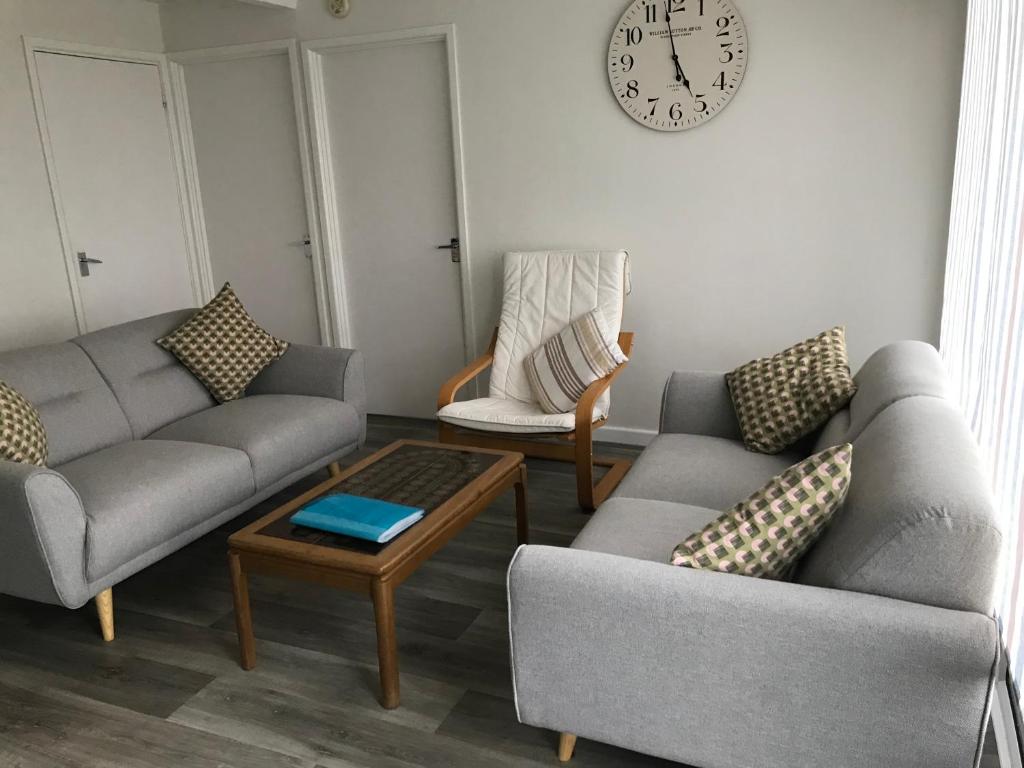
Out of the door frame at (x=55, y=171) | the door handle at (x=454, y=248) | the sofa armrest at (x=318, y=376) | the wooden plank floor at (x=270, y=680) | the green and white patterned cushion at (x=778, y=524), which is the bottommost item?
the wooden plank floor at (x=270, y=680)

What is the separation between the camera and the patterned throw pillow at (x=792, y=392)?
8.49 ft

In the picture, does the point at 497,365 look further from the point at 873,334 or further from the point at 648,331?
the point at 873,334

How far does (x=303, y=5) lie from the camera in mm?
4324

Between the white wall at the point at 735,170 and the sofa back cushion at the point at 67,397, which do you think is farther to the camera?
the white wall at the point at 735,170

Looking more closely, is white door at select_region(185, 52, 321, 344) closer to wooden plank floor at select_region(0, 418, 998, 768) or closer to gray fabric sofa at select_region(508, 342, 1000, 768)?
wooden plank floor at select_region(0, 418, 998, 768)

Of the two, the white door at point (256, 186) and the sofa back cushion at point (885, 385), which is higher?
the white door at point (256, 186)

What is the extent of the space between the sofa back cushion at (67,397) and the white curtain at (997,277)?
9.65ft

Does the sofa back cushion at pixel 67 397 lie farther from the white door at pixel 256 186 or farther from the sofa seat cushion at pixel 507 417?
the white door at pixel 256 186

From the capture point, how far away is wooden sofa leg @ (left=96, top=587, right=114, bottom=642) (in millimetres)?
2520

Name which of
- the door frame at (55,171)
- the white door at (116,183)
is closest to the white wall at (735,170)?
the door frame at (55,171)

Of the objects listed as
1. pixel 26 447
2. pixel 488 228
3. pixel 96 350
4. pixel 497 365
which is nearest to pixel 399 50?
pixel 488 228

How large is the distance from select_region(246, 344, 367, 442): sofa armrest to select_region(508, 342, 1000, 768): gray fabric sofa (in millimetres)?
2032

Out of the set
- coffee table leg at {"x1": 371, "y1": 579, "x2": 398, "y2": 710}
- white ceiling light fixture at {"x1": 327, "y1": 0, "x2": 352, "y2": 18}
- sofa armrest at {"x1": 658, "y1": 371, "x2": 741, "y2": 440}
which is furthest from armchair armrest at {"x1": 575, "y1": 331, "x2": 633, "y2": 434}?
white ceiling light fixture at {"x1": 327, "y1": 0, "x2": 352, "y2": 18}

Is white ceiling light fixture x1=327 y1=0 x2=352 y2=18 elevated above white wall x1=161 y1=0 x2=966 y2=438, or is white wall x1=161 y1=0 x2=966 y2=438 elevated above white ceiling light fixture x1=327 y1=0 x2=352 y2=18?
white ceiling light fixture x1=327 y1=0 x2=352 y2=18
